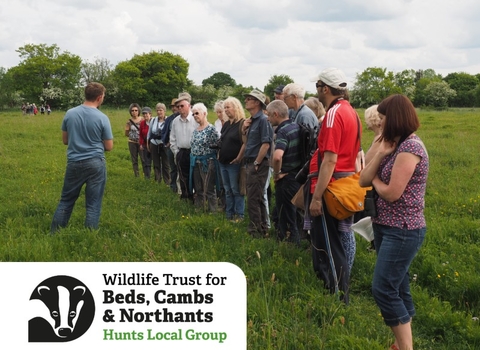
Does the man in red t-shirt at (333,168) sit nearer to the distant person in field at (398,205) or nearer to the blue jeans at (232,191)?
the distant person in field at (398,205)

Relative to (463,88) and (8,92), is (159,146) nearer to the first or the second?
(8,92)

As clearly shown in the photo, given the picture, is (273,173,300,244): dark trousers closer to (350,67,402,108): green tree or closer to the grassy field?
the grassy field

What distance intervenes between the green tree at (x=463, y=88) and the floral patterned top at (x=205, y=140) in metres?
96.7

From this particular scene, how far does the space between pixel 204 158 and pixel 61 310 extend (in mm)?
5424

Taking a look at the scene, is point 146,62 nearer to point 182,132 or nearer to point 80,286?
point 182,132

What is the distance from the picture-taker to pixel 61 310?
9.77 ft

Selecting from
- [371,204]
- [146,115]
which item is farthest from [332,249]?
[146,115]

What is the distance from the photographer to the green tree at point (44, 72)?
85.3m

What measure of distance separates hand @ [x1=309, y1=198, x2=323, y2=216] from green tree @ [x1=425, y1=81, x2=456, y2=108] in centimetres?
9572

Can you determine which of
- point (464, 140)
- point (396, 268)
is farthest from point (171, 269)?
point (464, 140)

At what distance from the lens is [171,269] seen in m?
3.06

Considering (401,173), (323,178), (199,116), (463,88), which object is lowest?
(323,178)

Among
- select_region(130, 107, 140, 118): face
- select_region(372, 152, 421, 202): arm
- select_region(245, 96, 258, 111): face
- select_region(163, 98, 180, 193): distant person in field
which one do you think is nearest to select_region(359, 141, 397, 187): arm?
select_region(372, 152, 421, 202): arm

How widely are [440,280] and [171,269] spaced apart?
316 cm
